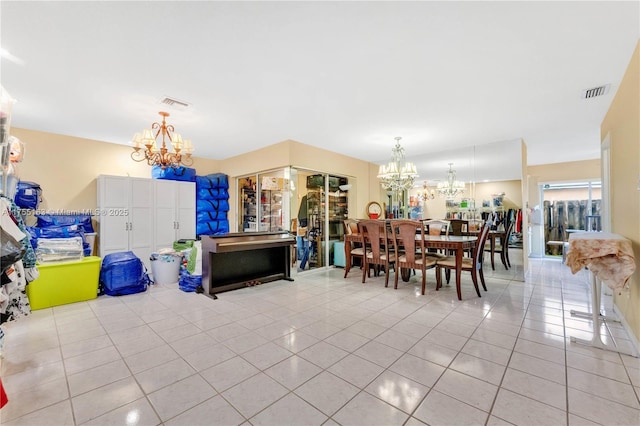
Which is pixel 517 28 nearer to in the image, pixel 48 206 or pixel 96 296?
pixel 96 296

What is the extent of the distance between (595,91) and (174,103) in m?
5.12

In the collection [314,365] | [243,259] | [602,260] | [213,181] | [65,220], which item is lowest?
[314,365]

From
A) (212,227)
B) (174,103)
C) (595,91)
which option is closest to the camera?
(595,91)

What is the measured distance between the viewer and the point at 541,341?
2.57m

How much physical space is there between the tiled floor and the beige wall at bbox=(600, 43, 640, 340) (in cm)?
39

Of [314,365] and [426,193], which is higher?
[426,193]

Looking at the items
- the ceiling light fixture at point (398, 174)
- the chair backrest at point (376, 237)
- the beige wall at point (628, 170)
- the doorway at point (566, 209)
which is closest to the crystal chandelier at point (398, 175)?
the ceiling light fixture at point (398, 174)

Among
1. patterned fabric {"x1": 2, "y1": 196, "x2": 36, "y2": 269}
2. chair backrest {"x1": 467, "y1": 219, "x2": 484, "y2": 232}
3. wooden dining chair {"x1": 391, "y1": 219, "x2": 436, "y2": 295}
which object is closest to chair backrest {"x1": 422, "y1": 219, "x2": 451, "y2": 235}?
chair backrest {"x1": 467, "y1": 219, "x2": 484, "y2": 232}

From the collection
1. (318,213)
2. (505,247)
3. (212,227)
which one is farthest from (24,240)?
(505,247)

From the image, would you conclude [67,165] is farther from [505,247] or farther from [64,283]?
[505,247]

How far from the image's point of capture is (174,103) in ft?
11.7

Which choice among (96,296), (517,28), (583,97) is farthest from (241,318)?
(583,97)

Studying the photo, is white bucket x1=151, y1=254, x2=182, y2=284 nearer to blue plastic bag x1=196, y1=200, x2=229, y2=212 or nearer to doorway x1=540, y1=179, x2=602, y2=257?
blue plastic bag x1=196, y1=200, x2=229, y2=212

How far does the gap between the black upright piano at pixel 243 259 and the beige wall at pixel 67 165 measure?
9.60 feet
